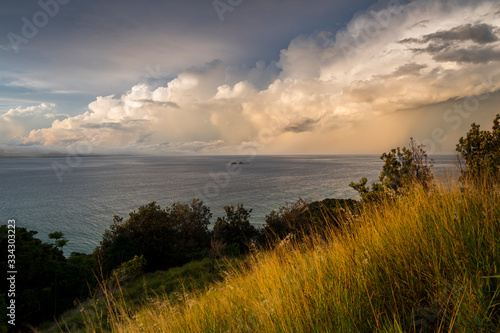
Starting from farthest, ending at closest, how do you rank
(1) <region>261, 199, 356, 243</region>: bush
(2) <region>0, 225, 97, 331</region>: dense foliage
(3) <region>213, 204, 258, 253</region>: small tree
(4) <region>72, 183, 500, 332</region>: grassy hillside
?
(3) <region>213, 204, 258, 253</region>: small tree < (2) <region>0, 225, 97, 331</region>: dense foliage < (1) <region>261, 199, 356, 243</region>: bush < (4) <region>72, 183, 500, 332</region>: grassy hillside

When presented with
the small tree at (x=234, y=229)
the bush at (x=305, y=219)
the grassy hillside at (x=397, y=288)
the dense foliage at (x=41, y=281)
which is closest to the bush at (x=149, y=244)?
the dense foliage at (x=41, y=281)

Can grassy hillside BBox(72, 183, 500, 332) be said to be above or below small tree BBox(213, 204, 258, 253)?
above

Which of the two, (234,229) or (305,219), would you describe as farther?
(234,229)

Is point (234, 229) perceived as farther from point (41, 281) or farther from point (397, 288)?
point (397, 288)

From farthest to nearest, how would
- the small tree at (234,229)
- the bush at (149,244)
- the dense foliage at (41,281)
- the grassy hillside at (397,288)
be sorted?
the small tree at (234,229), the bush at (149,244), the dense foliage at (41,281), the grassy hillside at (397,288)

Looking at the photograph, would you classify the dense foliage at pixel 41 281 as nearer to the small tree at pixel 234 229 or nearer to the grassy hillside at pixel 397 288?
the small tree at pixel 234 229

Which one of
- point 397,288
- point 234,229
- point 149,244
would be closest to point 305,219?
point 234,229

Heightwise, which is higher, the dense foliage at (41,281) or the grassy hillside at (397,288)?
the grassy hillside at (397,288)

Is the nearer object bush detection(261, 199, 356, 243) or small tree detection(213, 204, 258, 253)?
bush detection(261, 199, 356, 243)

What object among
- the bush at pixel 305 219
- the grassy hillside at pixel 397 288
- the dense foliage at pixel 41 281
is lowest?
the dense foliage at pixel 41 281

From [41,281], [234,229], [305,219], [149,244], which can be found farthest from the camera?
[234,229]

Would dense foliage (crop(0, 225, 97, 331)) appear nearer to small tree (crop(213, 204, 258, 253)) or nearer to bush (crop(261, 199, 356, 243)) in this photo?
small tree (crop(213, 204, 258, 253))

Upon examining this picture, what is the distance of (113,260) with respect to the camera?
2967cm

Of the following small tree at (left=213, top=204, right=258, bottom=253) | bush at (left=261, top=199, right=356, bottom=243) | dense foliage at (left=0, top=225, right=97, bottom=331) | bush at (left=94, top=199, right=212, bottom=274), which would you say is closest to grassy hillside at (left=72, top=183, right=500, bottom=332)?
bush at (left=261, top=199, right=356, bottom=243)
